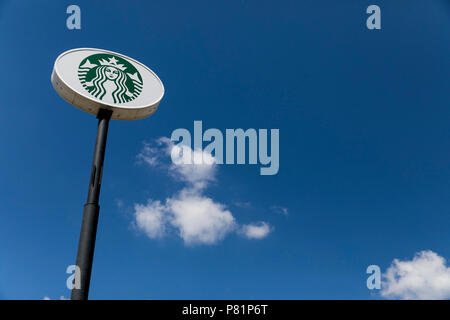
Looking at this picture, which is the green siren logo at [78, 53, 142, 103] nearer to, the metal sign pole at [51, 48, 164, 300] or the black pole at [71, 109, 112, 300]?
the metal sign pole at [51, 48, 164, 300]

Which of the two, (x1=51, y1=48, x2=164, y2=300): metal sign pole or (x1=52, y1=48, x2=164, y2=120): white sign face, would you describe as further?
(x1=52, y1=48, x2=164, y2=120): white sign face

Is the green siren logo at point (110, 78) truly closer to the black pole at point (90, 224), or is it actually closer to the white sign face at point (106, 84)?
the white sign face at point (106, 84)

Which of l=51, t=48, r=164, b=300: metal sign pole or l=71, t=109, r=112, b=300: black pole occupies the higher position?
l=51, t=48, r=164, b=300: metal sign pole

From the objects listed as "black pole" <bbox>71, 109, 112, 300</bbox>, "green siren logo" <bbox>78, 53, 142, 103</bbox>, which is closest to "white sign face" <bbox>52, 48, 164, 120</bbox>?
"green siren logo" <bbox>78, 53, 142, 103</bbox>

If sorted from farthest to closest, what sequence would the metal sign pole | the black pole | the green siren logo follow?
the green siren logo < the metal sign pole < the black pole

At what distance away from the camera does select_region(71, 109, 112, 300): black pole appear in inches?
252

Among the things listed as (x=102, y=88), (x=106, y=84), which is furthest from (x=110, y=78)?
(x=102, y=88)

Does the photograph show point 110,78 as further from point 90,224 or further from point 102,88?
point 90,224

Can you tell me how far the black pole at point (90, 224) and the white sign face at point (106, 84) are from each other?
819 millimetres

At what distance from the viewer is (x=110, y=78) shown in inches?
344

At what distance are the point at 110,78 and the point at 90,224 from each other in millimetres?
3894
